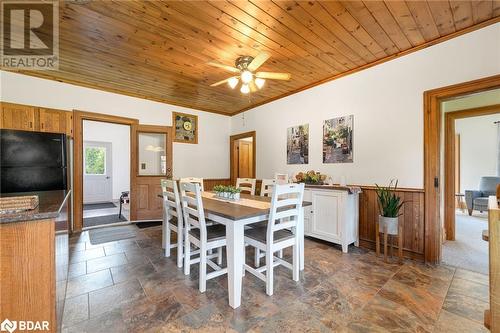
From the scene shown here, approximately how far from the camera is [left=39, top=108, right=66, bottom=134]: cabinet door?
10.8 ft

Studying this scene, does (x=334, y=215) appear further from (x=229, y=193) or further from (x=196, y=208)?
(x=196, y=208)

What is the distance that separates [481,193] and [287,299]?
5.72m

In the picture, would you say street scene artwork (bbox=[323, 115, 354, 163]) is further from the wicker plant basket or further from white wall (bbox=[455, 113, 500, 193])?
white wall (bbox=[455, 113, 500, 193])

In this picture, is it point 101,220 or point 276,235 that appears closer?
point 276,235

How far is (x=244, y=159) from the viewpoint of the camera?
19.7ft

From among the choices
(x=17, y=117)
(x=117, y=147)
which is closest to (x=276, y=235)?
(x=17, y=117)

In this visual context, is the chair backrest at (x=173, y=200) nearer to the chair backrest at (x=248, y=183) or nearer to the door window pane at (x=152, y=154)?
the chair backrest at (x=248, y=183)

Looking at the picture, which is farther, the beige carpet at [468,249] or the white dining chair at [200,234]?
the beige carpet at [468,249]

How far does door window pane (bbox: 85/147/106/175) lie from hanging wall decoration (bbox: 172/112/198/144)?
3746 mm

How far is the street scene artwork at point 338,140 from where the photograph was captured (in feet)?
10.4

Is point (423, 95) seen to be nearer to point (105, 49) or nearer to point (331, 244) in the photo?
point (331, 244)

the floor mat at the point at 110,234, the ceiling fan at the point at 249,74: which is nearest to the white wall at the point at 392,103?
the ceiling fan at the point at 249,74

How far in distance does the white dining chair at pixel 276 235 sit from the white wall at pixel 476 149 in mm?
5920

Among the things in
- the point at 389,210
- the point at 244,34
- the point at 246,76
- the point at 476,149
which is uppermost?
the point at 244,34
